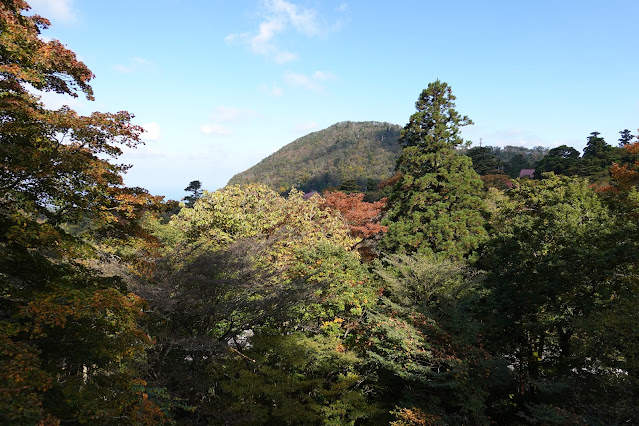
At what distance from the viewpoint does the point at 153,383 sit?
1083 centimetres

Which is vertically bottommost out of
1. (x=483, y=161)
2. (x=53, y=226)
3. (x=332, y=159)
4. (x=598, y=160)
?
(x=53, y=226)

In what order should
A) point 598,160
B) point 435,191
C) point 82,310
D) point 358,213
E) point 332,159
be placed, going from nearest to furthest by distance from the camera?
1. point 82,310
2. point 435,191
3. point 358,213
4. point 598,160
5. point 332,159

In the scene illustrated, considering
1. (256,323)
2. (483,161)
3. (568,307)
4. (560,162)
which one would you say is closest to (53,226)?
(256,323)

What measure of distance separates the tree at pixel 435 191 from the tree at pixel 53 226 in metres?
15.6

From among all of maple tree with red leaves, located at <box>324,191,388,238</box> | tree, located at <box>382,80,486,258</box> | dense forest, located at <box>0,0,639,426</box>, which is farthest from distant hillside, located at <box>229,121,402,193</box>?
dense forest, located at <box>0,0,639,426</box>

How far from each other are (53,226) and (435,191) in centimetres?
2022

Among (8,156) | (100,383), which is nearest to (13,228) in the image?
(8,156)

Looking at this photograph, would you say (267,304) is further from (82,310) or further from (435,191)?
(435,191)

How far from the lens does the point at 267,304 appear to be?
12047 mm

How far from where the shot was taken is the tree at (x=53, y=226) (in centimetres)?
623

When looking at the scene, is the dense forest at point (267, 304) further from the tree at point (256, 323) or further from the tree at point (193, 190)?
the tree at point (193, 190)

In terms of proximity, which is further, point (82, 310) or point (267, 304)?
point (267, 304)

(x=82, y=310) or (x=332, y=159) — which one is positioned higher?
(x=332, y=159)

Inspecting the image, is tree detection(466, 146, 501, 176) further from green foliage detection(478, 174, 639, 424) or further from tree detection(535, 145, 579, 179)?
green foliage detection(478, 174, 639, 424)
